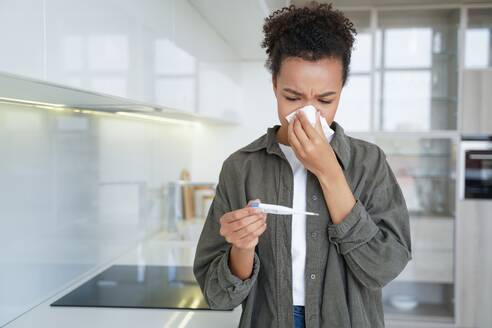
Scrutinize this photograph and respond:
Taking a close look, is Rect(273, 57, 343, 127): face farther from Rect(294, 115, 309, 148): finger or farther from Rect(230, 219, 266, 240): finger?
Rect(230, 219, 266, 240): finger

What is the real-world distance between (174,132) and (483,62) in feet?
7.11

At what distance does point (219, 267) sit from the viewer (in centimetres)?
100

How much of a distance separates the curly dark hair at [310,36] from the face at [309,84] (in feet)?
0.05

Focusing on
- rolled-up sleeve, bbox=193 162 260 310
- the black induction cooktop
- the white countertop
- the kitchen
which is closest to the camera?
rolled-up sleeve, bbox=193 162 260 310

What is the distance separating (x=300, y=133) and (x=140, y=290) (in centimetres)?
98

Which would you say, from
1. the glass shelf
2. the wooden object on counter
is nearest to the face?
the wooden object on counter

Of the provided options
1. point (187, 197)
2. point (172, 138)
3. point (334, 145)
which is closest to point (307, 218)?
point (334, 145)

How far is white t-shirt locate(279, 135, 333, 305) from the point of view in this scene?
101cm

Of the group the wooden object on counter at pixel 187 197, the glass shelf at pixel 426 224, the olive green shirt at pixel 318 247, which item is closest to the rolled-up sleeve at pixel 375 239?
the olive green shirt at pixel 318 247

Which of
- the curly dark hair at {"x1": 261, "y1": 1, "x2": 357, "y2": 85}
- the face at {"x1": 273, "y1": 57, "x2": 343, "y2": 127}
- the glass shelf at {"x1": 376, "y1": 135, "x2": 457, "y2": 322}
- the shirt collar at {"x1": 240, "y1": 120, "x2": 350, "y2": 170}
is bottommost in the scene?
the glass shelf at {"x1": 376, "y1": 135, "x2": 457, "y2": 322}

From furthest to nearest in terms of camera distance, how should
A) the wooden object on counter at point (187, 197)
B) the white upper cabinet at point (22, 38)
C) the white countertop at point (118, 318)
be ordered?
the wooden object on counter at point (187, 197), the white countertop at point (118, 318), the white upper cabinet at point (22, 38)

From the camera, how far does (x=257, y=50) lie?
2963mm

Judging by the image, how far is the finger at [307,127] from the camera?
945 mm

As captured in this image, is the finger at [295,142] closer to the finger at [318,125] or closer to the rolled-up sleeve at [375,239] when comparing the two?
the finger at [318,125]
